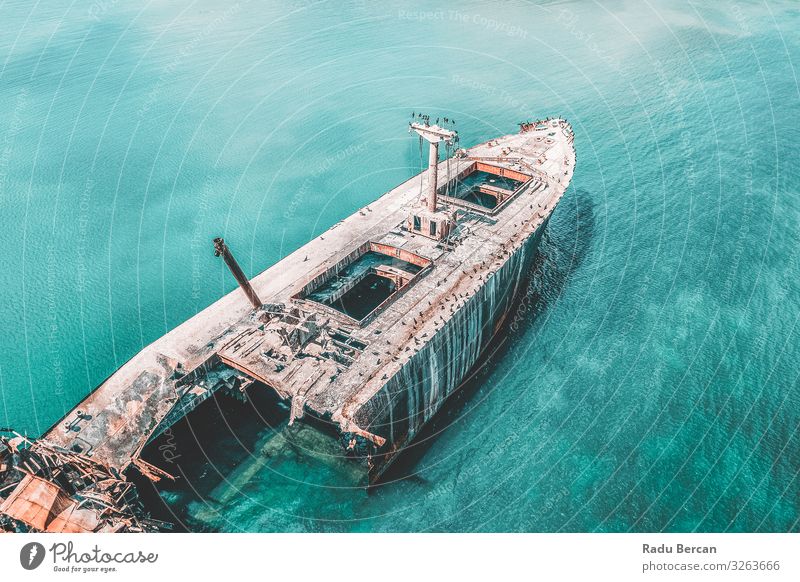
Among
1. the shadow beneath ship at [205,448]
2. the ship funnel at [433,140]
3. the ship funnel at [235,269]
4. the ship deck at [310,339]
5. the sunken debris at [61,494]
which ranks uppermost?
the ship funnel at [433,140]

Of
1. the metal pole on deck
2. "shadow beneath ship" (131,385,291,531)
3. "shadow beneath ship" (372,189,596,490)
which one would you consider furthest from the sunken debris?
the metal pole on deck

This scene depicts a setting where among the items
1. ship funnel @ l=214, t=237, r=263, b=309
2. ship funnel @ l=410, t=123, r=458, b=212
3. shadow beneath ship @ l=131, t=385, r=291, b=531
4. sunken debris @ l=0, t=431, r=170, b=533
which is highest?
ship funnel @ l=410, t=123, r=458, b=212

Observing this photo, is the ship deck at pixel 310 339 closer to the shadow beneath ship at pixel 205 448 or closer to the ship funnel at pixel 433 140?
the shadow beneath ship at pixel 205 448

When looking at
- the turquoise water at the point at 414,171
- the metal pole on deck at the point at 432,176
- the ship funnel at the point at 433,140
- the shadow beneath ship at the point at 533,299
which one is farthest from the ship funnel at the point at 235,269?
the ship funnel at the point at 433,140

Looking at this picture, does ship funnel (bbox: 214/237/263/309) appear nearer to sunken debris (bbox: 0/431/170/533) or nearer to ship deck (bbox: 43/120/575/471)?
ship deck (bbox: 43/120/575/471)

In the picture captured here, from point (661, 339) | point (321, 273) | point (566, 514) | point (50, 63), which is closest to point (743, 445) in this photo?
point (661, 339)

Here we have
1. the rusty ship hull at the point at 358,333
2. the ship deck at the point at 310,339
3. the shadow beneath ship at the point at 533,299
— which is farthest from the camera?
the shadow beneath ship at the point at 533,299
